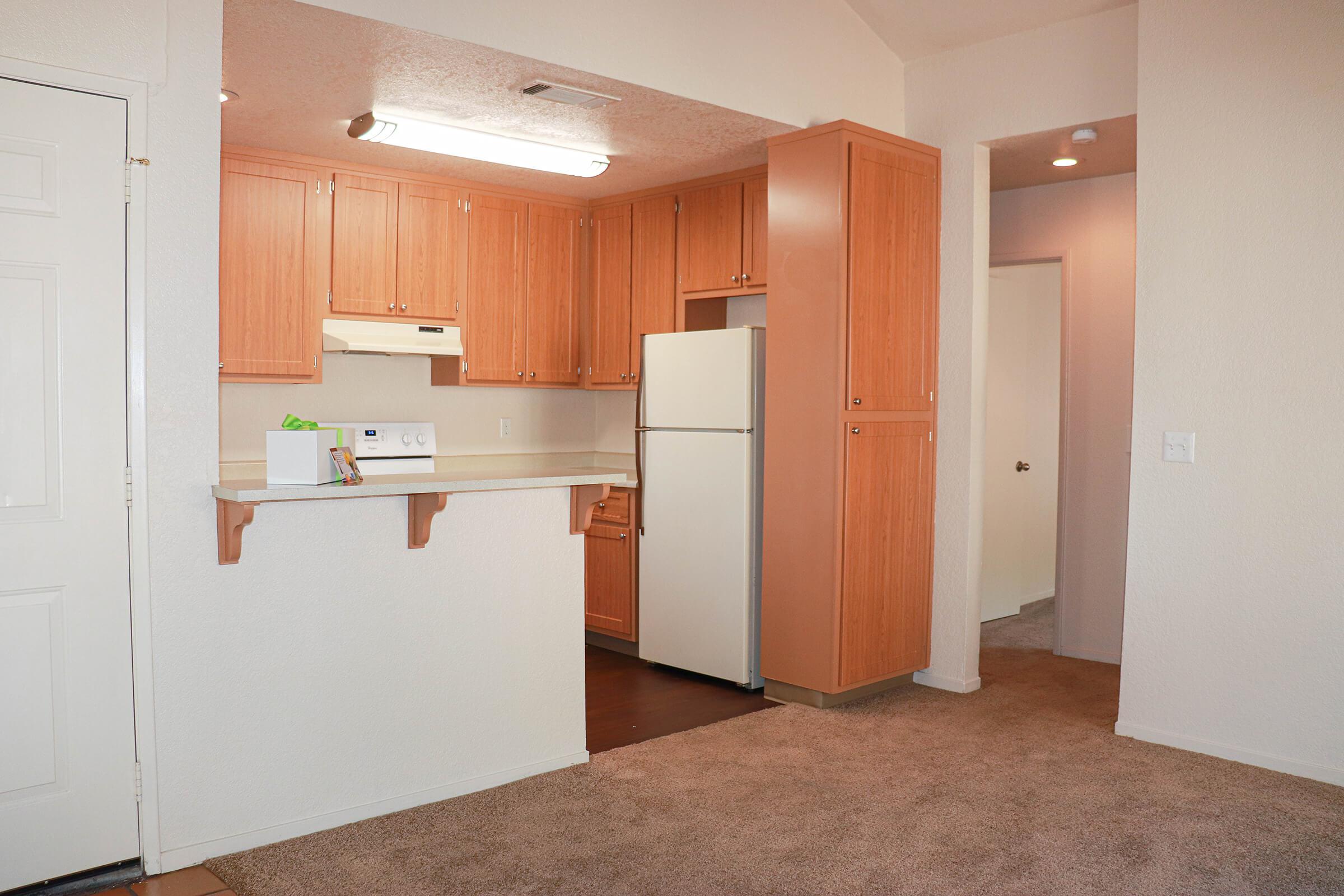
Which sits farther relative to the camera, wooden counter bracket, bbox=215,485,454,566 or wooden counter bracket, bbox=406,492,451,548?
wooden counter bracket, bbox=406,492,451,548

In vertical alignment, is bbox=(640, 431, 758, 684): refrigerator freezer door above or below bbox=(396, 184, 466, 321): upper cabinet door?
below

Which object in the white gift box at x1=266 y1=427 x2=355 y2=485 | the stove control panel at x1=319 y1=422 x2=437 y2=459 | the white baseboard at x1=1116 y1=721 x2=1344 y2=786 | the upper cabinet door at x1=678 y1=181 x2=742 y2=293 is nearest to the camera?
the white gift box at x1=266 y1=427 x2=355 y2=485

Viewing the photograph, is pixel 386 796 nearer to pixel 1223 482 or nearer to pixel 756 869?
pixel 756 869

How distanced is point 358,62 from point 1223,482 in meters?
3.36

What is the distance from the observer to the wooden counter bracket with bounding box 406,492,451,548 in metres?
3.05

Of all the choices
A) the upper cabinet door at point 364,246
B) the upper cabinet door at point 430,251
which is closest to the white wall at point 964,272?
the upper cabinet door at point 430,251

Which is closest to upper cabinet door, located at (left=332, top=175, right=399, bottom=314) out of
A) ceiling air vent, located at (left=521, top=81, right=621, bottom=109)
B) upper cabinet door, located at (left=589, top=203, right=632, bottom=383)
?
upper cabinet door, located at (left=589, top=203, right=632, bottom=383)

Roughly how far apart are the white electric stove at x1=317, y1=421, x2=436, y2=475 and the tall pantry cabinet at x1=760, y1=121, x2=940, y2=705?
193cm

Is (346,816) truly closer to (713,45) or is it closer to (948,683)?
(948,683)

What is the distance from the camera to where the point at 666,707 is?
14.1 ft

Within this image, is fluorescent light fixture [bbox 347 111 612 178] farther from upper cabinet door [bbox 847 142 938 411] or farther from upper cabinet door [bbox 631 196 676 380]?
upper cabinet door [bbox 847 142 938 411]

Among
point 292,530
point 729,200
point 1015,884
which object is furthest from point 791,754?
point 729,200

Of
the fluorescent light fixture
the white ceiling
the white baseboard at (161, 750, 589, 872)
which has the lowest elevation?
the white baseboard at (161, 750, 589, 872)

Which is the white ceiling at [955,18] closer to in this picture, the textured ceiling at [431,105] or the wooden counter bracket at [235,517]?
the textured ceiling at [431,105]
